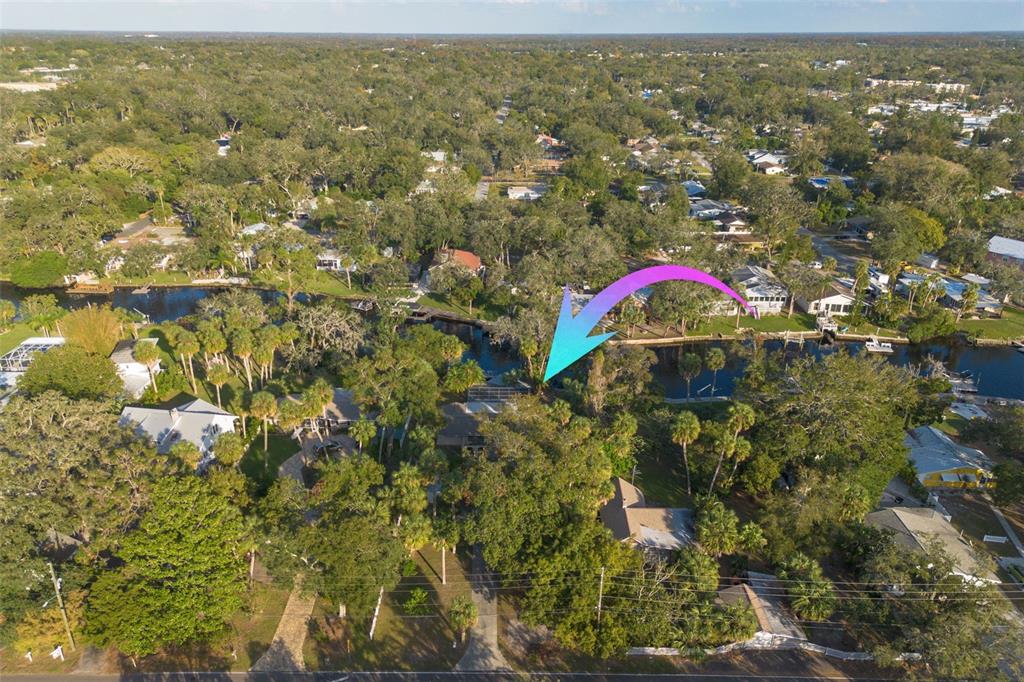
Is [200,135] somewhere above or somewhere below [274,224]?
above

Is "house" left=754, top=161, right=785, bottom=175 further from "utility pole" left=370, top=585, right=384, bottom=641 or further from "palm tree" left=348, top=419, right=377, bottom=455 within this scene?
"utility pole" left=370, top=585, right=384, bottom=641

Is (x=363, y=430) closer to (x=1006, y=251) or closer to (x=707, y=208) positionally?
(x=707, y=208)

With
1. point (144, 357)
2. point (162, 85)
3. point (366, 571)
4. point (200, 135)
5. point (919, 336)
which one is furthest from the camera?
point (162, 85)

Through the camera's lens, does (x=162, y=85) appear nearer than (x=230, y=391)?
No

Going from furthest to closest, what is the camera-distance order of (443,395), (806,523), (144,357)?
(443,395) < (144,357) < (806,523)

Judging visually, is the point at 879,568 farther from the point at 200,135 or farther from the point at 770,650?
the point at 200,135

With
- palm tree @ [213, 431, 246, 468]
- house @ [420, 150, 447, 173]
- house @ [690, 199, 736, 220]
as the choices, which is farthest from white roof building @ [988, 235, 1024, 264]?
palm tree @ [213, 431, 246, 468]

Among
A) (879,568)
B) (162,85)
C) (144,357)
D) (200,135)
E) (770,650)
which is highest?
(162,85)

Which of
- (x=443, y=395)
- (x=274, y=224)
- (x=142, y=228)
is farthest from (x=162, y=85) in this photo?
(x=443, y=395)
